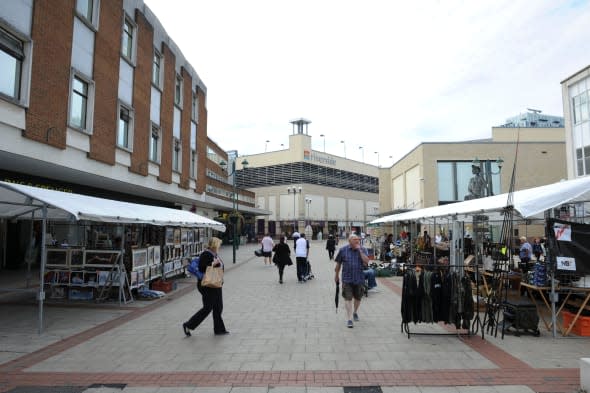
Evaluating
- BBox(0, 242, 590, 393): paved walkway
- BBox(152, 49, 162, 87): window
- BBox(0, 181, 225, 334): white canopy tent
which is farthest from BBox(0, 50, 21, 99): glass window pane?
BBox(152, 49, 162, 87): window

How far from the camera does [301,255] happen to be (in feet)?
46.1

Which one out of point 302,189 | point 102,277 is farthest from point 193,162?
point 302,189

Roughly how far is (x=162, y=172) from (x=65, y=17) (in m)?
9.31

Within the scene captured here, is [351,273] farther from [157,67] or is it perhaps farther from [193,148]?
[193,148]

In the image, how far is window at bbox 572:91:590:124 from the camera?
25.1 m

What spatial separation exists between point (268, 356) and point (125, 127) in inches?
557

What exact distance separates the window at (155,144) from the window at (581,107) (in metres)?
25.1

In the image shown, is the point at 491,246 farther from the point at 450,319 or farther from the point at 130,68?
the point at 130,68

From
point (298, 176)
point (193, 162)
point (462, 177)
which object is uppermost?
Result: point (298, 176)

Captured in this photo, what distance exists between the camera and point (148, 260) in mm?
11562

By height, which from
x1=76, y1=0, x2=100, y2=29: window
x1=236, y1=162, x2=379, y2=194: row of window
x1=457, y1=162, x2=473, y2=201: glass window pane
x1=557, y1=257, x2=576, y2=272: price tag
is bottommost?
x1=557, y1=257, x2=576, y2=272: price tag

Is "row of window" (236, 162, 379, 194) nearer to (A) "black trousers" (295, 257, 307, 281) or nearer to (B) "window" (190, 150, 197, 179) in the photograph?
(B) "window" (190, 150, 197, 179)

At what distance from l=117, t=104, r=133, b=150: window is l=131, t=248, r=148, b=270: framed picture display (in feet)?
22.6

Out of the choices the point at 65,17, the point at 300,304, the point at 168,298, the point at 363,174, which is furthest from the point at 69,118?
the point at 363,174
